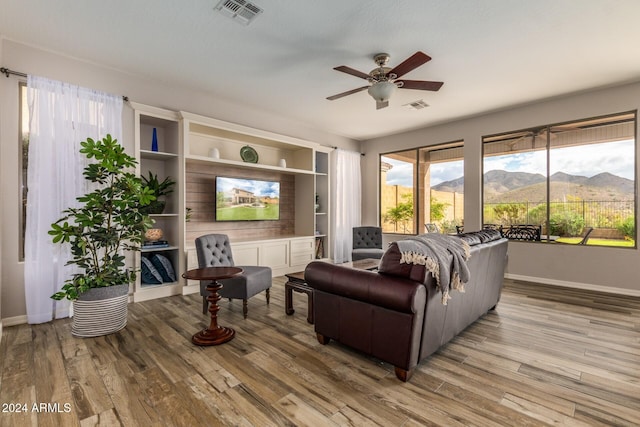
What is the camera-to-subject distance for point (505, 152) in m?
5.25

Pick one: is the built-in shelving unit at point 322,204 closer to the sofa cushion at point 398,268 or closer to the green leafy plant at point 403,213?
the green leafy plant at point 403,213

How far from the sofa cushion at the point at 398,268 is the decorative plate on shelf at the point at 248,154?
11.8 ft

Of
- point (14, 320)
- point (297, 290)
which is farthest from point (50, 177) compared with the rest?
point (297, 290)

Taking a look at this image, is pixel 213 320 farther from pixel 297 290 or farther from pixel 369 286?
pixel 369 286

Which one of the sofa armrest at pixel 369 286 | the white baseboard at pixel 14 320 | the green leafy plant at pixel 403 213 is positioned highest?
the green leafy plant at pixel 403 213

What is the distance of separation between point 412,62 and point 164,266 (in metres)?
3.78

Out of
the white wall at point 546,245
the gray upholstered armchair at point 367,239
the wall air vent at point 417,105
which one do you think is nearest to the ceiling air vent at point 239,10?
the wall air vent at point 417,105

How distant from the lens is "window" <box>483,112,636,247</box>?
4285 mm

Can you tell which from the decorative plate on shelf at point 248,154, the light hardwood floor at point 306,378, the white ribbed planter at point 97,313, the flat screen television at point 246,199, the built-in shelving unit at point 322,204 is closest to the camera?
the light hardwood floor at point 306,378

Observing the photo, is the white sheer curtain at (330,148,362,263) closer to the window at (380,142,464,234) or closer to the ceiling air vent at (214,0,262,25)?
the window at (380,142,464,234)

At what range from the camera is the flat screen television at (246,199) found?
4.86 meters

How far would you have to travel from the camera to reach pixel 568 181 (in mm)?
4711

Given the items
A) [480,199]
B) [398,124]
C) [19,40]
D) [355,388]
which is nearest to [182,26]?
[19,40]

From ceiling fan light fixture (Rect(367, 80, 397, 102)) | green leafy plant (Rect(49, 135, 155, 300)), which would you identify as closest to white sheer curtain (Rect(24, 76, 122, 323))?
green leafy plant (Rect(49, 135, 155, 300))
